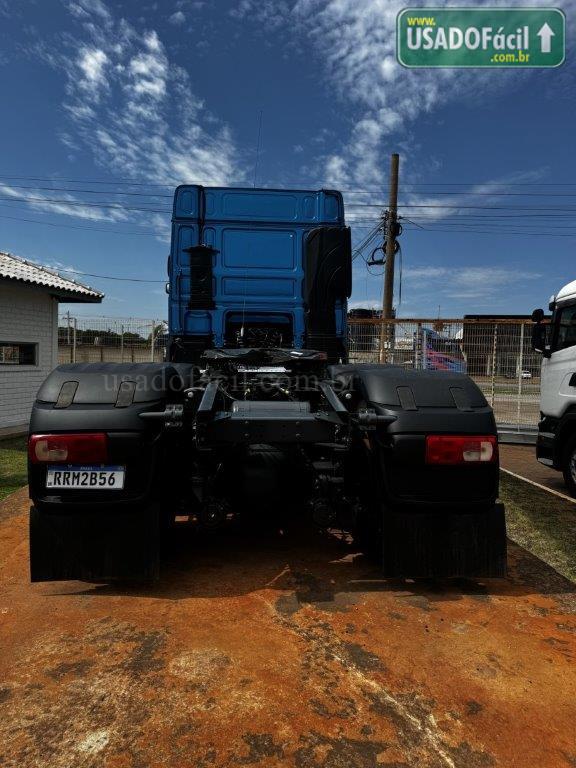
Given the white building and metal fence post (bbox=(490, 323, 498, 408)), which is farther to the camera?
metal fence post (bbox=(490, 323, 498, 408))

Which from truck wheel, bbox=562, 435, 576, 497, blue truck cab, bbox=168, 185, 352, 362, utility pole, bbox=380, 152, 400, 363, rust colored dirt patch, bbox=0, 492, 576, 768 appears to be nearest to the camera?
rust colored dirt patch, bbox=0, 492, 576, 768

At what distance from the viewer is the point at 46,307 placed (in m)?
10.8

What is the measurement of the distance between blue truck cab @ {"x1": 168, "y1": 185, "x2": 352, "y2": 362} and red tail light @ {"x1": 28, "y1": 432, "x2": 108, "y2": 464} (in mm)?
2337

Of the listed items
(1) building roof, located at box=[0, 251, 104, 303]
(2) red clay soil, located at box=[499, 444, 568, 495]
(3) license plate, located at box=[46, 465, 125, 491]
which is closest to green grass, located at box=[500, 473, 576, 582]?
(2) red clay soil, located at box=[499, 444, 568, 495]

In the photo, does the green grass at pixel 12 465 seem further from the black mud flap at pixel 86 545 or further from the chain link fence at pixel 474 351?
the chain link fence at pixel 474 351

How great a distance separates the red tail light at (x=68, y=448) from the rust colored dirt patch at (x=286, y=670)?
89 centimetres

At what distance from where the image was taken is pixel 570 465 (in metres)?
5.86

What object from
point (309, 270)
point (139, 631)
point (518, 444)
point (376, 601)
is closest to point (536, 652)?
point (376, 601)

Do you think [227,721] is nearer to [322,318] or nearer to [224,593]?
[224,593]

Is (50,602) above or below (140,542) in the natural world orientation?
below

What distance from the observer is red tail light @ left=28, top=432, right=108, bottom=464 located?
2.62m

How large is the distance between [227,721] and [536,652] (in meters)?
1.57

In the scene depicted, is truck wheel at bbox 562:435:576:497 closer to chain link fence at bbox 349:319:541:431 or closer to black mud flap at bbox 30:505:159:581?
chain link fence at bbox 349:319:541:431

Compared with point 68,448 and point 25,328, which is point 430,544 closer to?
point 68,448
